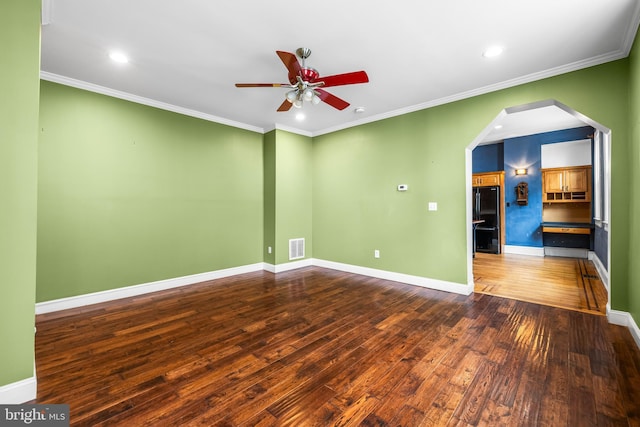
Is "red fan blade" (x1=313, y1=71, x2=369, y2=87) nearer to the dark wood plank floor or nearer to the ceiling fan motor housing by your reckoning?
the ceiling fan motor housing

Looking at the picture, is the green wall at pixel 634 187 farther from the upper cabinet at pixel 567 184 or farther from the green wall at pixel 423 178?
the upper cabinet at pixel 567 184

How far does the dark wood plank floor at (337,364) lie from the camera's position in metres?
1.66

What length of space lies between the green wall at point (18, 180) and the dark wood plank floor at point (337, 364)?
Answer: 43cm

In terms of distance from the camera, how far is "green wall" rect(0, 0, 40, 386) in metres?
1.70

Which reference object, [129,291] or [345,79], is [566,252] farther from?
[129,291]

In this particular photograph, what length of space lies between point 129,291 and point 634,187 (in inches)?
236

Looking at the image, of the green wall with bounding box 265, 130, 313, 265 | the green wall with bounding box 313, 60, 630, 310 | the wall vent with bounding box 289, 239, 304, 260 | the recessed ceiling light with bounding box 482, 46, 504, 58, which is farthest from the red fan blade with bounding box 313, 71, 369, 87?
the wall vent with bounding box 289, 239, 304, 260

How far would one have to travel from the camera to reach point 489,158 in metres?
7.46

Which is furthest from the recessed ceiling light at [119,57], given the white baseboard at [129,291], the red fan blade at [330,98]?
the white baseboard at [129,291]

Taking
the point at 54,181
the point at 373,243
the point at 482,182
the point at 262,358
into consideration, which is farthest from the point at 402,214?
the point at 54,181

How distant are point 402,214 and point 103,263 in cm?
442

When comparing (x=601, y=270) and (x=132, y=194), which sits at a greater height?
(x=132, y=194)

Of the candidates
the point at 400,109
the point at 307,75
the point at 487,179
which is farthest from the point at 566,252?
the point at 307,75

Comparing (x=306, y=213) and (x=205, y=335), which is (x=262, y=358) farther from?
(x=306, y=213)
